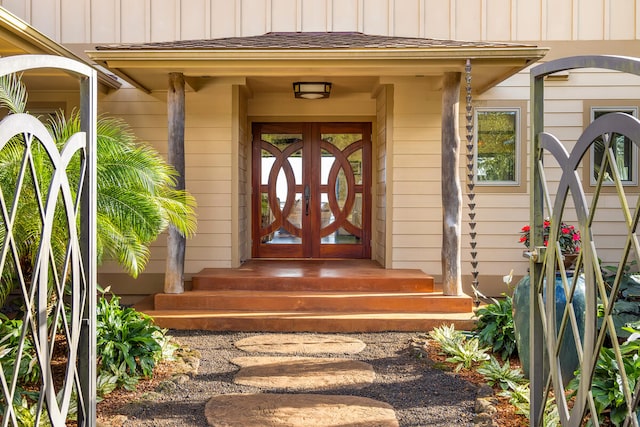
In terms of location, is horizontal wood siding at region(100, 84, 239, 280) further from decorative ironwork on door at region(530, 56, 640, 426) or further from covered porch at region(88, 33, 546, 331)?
decorative ironwork on door at region(530, 56, 640, 426)

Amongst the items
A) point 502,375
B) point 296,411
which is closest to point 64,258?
point 296,411

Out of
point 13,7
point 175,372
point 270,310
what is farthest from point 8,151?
point 13,7

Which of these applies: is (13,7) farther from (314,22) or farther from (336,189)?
(336,189)

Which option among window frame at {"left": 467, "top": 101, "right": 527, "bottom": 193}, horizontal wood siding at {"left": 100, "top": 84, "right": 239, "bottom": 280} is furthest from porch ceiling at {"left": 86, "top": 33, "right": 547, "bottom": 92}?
horizontal wood siding at {"left": 100, "top": 84, "right": 239, "bottom": 280}

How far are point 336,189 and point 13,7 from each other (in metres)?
5.38

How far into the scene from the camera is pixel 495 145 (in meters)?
8.75

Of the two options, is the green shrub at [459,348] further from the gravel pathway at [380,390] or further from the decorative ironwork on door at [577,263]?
the decorative ironwork on door at [577,263]

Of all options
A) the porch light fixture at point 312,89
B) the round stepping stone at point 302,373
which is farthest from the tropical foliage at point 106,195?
the porch light fixture at point 312,89

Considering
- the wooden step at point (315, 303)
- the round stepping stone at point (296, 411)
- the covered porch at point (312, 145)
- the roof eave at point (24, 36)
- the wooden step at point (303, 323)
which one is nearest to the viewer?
the round stepping stone at point (296, 411)

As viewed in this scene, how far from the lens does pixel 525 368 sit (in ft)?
15.4

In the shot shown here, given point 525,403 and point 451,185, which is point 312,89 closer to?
point 451,185

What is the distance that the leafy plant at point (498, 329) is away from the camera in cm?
548

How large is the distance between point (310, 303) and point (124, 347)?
2.68m

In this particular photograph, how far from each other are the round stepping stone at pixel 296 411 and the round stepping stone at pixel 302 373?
1.01ft
